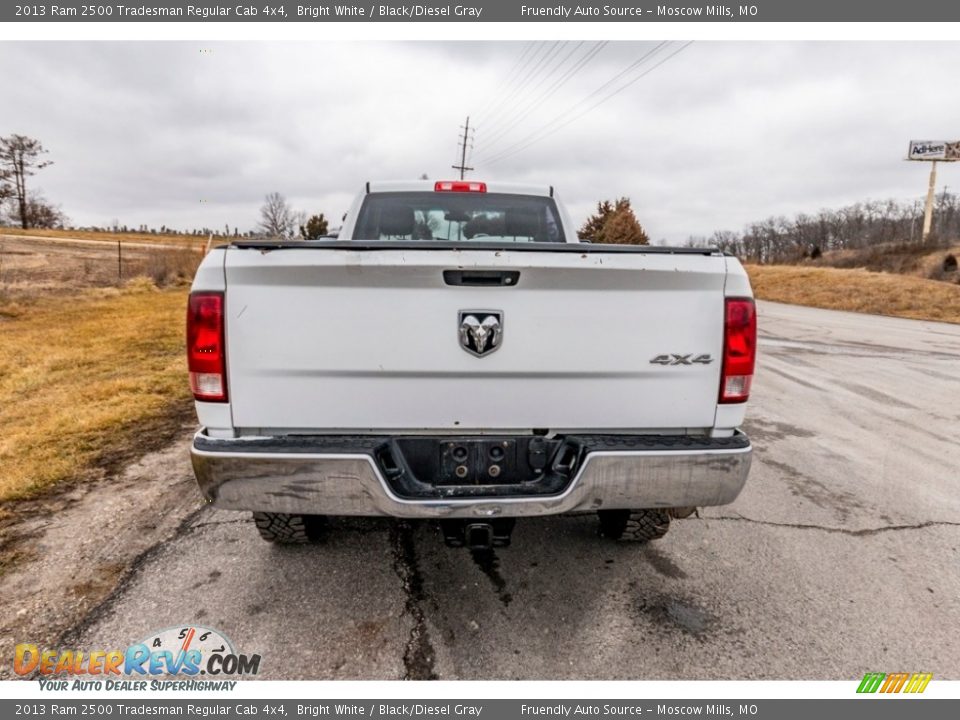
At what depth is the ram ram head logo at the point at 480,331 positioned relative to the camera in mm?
2180

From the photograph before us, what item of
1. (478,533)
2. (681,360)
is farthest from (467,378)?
(681,360)

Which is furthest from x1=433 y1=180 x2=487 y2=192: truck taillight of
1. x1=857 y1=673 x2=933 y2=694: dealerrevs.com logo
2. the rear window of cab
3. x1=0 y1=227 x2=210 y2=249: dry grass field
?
x1=0 y1=227 x2=210 y2=249: dry grass field

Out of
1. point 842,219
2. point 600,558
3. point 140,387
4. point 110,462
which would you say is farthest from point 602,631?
point 842,219

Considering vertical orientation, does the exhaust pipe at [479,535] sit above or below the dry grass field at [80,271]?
below

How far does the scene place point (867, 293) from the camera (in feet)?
86.5

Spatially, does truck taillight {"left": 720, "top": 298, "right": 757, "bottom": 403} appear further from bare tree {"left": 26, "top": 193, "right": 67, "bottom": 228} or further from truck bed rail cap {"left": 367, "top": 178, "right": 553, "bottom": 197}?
bare tree {"left": 26, "top": 193, "right": 67, "bottom": 228}

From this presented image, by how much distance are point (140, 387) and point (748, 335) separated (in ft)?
21.7

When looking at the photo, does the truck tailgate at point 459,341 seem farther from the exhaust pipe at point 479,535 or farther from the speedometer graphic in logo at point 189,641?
the speedometer graphic in logo at point 189,641

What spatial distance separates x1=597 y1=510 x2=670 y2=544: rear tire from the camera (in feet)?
9.48

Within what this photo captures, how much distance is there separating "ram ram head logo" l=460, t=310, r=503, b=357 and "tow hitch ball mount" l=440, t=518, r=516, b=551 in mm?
700

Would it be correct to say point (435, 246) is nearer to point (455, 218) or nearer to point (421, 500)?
point (421, 500)

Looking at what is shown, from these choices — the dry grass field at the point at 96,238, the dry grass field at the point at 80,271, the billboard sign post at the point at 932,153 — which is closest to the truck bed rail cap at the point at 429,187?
the dry grass field at the point at 80,271

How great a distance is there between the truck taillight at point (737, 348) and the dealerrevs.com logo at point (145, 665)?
2.23 meters

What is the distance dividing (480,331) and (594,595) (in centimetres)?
145
